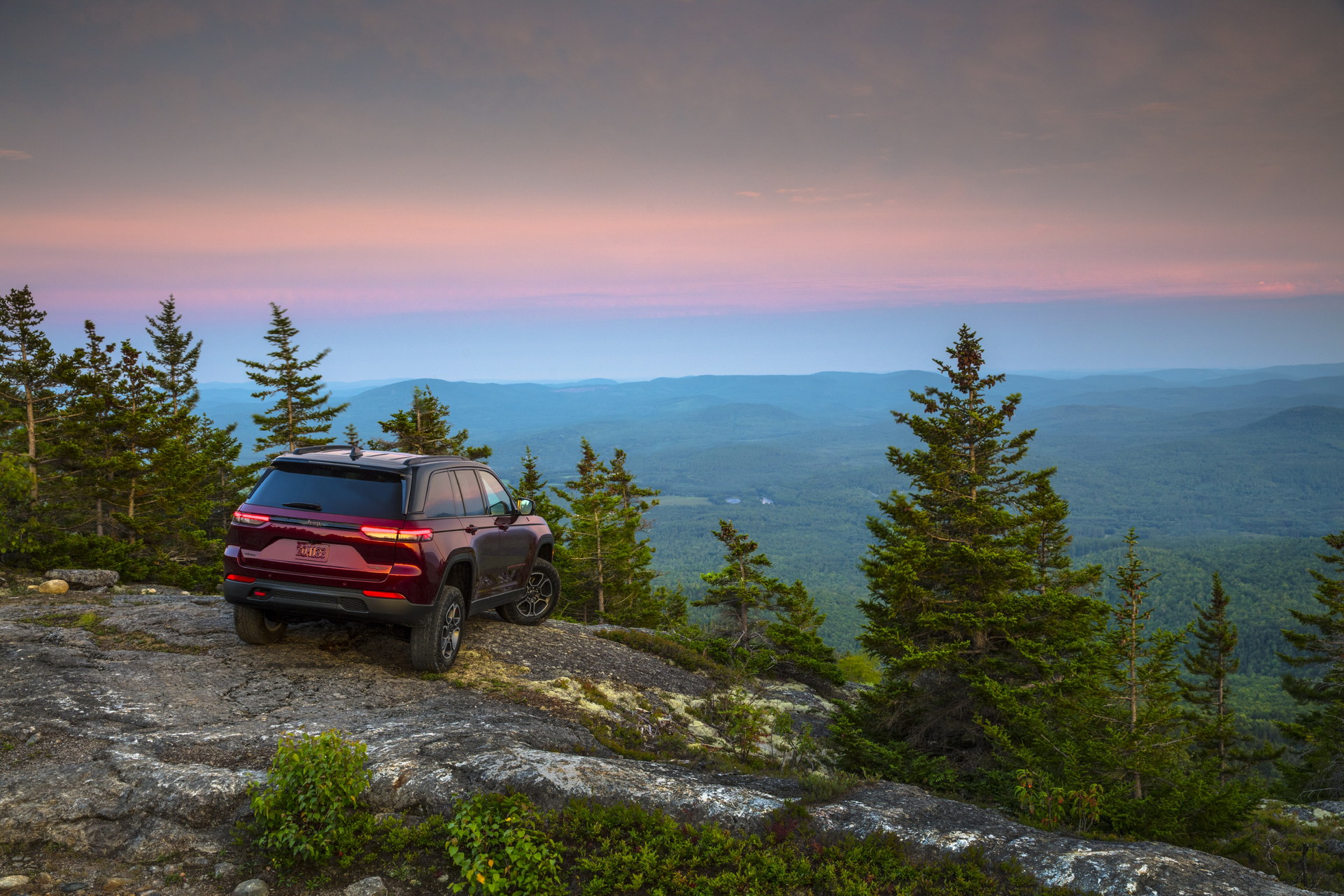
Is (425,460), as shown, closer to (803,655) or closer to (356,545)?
(356,545)

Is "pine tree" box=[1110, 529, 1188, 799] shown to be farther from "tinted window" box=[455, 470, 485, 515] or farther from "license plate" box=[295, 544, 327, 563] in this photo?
"license plate" box=[295, 544, 327, 563]

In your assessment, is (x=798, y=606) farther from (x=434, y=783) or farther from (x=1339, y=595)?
(x=434, y=783)

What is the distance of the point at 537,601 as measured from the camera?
11688 mm

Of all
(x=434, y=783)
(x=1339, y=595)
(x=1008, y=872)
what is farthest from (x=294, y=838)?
(x=1339, y=595)

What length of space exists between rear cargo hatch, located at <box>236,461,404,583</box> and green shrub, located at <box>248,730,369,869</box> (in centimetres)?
251

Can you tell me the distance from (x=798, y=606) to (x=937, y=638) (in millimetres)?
14360

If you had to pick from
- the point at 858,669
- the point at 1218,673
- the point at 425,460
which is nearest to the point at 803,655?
the point at 425,460

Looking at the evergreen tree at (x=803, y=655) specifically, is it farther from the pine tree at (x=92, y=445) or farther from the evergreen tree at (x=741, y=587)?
the pine tree at (x=92, y=445)

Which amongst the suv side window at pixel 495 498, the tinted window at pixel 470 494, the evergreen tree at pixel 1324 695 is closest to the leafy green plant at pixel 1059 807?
the tinted window at pixel 470 494

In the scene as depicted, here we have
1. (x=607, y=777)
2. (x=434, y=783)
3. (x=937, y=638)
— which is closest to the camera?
(x=434, y=783)

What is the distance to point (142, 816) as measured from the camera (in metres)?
4.79

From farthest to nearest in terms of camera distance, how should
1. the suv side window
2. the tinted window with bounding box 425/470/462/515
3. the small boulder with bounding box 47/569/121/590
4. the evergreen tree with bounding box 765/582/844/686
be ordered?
the evergreen tree with bounding box 765/582/844/686, the small boulder with bounding box 47/569/121/590, the suv side window, the tinted window with bounding box 425/470/462/515

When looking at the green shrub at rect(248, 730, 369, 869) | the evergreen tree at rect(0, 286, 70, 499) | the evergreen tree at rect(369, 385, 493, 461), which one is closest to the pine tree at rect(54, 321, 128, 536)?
the evergreen tree at rect(0, 286, 70, 499)

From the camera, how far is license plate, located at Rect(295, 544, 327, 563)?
711 centimetres
